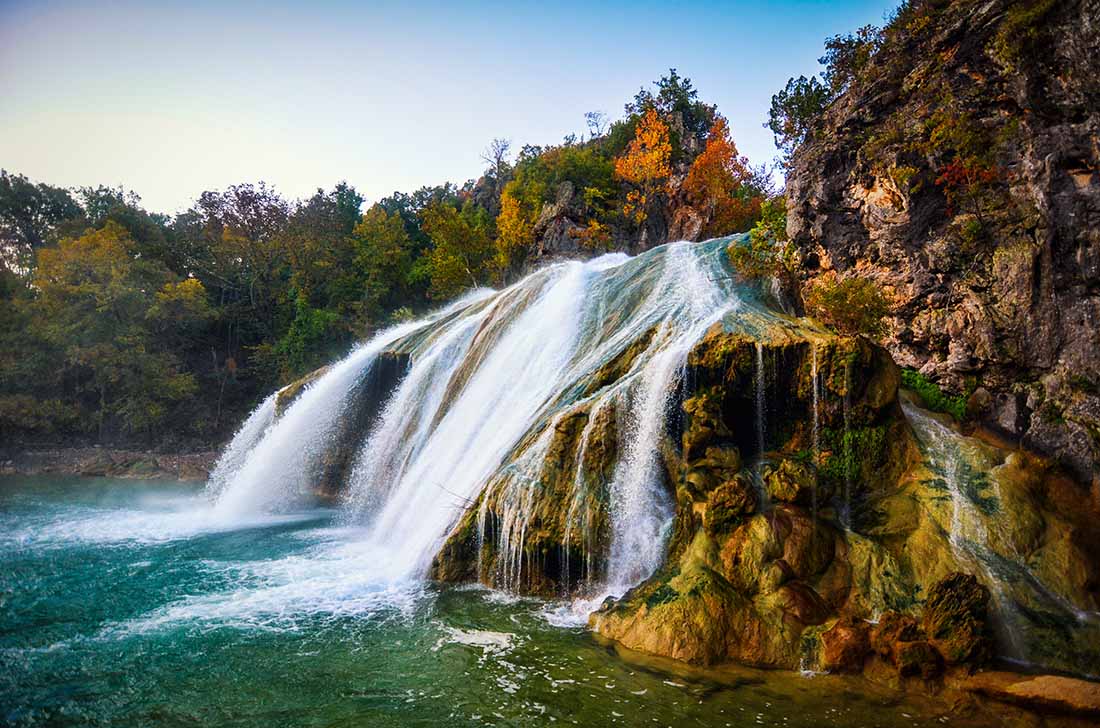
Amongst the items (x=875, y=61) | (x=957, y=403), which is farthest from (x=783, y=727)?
(x=875, y=61)

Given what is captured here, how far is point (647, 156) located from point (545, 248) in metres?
8.82

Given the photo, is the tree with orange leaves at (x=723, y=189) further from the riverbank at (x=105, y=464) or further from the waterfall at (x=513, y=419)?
the riverbank at (x=105, y=464)

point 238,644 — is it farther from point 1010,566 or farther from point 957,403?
point 957,403

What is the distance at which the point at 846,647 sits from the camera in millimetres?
7148

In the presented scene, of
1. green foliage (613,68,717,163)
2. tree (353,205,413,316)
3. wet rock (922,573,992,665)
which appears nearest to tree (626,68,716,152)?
green foliage (613,68,717,163)

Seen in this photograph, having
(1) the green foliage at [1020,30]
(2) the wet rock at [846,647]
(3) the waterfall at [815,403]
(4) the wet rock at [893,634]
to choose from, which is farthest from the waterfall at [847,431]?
(1) the green foliage at [1020,30]

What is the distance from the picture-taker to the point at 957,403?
39.2 ft

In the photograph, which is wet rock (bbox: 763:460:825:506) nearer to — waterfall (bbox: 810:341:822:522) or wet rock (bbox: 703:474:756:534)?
wet rock (bbox: 703:474:756:534)

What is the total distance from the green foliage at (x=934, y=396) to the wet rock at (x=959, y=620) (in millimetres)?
5487

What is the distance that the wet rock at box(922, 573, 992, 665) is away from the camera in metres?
6.90

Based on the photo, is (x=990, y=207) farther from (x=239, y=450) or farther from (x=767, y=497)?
(x=239, y=450)

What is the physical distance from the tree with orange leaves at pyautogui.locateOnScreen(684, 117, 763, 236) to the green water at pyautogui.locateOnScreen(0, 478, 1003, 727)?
25.8m

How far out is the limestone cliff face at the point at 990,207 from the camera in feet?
35.4

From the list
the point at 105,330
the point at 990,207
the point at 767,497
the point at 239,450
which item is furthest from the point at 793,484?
the point at 105,330
